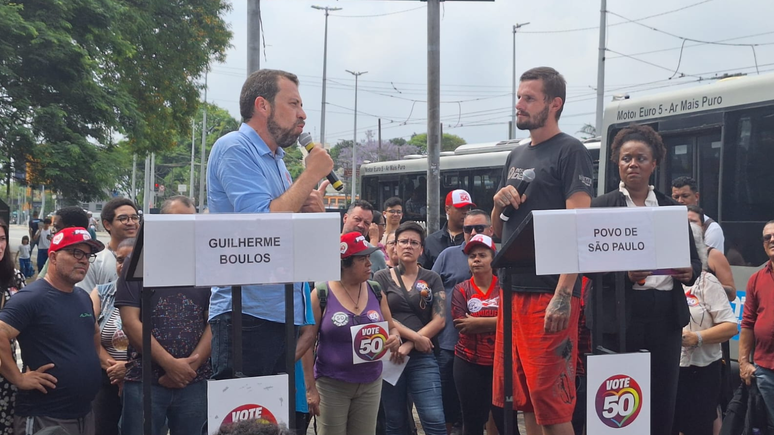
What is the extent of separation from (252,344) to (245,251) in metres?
0.63

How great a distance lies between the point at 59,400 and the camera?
13.4 feet

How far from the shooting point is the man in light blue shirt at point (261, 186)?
3002 millimetres

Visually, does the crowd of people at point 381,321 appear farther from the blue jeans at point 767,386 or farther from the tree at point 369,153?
the tree at point 369,153

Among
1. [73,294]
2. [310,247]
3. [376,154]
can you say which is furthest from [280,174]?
[376,154]

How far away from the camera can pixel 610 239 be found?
2.93 m

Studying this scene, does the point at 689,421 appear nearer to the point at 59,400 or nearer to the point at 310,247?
the point at 310,247

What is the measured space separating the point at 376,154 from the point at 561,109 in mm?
70410

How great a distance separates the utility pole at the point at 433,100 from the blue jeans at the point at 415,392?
706 centimetres

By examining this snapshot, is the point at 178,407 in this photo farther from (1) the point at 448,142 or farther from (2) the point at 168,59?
(1) the point at 448,142

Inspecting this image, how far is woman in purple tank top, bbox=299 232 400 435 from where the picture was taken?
4602mm

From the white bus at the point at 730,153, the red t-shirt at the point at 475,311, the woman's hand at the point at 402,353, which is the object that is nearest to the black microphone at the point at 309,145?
the woman's hand at the point at 402,353

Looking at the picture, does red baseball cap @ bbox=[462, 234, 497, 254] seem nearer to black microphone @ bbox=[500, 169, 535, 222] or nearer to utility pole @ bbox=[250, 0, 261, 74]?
black microphone @ bbox=[500, 169, 535, 222]

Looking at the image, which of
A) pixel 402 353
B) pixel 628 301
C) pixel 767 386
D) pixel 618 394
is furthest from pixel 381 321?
pixel 767 386

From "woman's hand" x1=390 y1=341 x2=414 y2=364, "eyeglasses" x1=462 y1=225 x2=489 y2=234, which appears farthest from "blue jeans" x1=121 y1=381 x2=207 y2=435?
"eyeglasses" x1=462 y1=225 x2=489 y2=234
